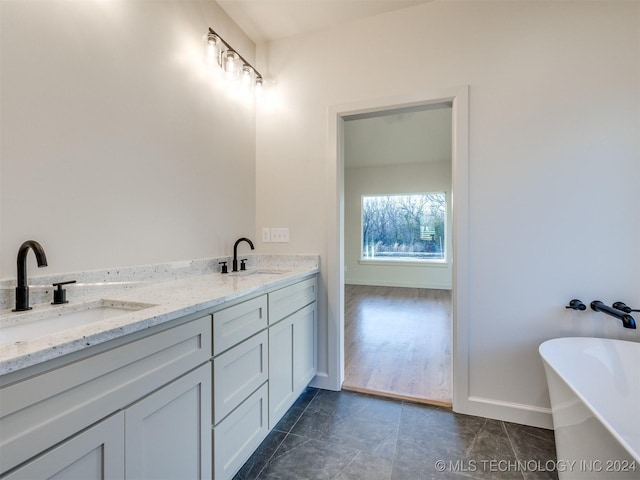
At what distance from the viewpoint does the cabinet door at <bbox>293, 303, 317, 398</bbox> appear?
1852 mm

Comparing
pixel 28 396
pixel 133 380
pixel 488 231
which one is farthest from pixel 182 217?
pixel 488 231

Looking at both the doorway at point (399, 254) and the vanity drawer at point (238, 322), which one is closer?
the vanity drawer at point (238, 322)

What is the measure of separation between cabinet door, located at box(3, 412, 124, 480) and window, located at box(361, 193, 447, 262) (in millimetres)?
5949

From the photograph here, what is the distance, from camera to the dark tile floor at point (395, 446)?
4.66ft

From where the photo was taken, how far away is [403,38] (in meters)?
2.02

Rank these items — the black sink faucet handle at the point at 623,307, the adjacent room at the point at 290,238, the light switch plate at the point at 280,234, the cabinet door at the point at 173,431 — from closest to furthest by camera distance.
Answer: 1. the cabinet door at the point at 173,431
2. the adjacent room at the point at 290,238
3. the black sink faucet handle at the point at 623,307
4. the light switch plate at the point at 280,234

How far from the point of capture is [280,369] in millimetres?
1663

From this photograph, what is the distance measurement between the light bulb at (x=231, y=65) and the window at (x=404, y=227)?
4679 mm

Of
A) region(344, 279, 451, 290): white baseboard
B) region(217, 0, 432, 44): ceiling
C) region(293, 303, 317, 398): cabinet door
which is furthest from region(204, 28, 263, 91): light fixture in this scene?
region(344, 279, 451, 290): white baseboard

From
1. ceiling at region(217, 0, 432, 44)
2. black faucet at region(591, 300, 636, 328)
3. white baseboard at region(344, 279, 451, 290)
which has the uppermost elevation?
ceiling at region(217, 0, 432, 44)

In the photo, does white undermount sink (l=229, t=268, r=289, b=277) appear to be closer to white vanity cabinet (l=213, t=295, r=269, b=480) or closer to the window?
white vanity cabinet (l=213, t=295, r=269, b=480)

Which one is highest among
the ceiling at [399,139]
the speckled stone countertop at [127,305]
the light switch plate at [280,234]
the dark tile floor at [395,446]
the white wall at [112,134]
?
the ceiling at [399,139]

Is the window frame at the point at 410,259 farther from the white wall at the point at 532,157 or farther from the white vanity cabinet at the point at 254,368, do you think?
the white vanity cabinet at the point at 254,368

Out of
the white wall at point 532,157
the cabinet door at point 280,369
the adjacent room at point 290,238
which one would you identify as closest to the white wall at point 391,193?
the adjacent room at point 290,238
